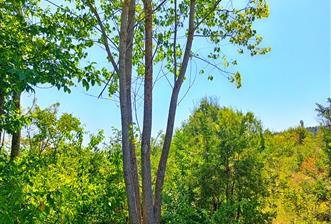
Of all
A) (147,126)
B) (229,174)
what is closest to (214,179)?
(229,174)

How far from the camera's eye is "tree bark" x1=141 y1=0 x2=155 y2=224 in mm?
4750

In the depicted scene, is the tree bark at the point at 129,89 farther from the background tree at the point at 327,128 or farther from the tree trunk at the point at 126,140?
the background tree at the point at 327,128

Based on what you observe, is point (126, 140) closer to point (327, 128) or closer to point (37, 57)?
point (37, 57)

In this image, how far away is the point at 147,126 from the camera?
16.0ft

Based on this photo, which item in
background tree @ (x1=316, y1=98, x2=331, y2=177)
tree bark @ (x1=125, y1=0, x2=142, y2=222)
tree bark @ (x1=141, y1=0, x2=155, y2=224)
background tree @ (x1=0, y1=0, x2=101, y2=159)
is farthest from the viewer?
background tree @ (x1=316, y1=98, x2=331, y2=177)

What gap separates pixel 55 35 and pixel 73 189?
6.66 feet

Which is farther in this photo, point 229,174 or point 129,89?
point 229,174

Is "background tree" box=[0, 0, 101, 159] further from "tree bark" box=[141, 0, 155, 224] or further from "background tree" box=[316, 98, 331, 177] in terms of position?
"background tree" box=[316, 98, 331, 177]

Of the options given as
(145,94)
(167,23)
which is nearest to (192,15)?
(167,23)

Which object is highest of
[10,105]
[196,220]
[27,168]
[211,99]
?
[211,99]

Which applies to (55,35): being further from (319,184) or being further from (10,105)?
(319,184)

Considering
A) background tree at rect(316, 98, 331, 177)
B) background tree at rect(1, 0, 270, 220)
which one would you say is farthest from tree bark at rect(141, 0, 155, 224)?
background tree at rect(316, 98, 331, 177)

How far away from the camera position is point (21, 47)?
12.7ft

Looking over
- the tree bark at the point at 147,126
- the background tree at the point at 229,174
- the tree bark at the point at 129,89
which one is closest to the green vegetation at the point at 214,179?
the background tree at the point at 229,174
